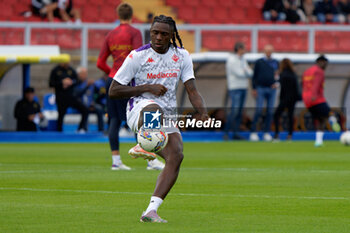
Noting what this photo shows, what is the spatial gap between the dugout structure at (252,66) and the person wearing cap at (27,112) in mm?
4391

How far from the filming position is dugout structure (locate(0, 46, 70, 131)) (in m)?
24.7

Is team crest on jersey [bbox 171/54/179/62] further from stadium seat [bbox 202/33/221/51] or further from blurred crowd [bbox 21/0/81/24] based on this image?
blurred crowd [bbox 21/0/81/24]

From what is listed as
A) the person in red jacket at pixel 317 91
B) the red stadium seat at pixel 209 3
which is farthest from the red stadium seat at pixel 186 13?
the person in red jacket at pixel 317 91

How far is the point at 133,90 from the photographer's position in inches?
307

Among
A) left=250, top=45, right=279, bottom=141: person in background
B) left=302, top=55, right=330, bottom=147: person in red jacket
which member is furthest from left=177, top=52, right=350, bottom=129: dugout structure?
left=302, top=55, right=330, bottom=147: person in red jacket

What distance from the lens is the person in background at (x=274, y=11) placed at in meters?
34.5

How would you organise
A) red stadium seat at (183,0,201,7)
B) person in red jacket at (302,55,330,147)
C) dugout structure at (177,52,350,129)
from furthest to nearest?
1. red stadium seat at (183,0,201,7)
2. dugout structure at (177,52,350,129)
3. person in red jacket at (302,55,330,147)

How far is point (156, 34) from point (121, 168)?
5952 millimetres

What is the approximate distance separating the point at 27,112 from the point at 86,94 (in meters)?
2.59

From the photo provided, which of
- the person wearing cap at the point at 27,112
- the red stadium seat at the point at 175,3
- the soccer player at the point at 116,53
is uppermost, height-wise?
the soccer player at the point at 116,53

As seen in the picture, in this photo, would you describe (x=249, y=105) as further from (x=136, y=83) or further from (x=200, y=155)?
(x=136, y=83)

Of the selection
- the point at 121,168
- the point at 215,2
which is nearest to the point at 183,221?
Answer: the point at 121,168

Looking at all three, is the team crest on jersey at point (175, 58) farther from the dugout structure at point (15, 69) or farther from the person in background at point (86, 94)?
the person in background at point (86, 94)

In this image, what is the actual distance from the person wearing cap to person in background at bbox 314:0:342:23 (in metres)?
14.8
